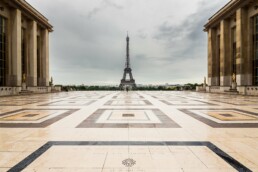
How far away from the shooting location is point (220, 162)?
4.07 meters

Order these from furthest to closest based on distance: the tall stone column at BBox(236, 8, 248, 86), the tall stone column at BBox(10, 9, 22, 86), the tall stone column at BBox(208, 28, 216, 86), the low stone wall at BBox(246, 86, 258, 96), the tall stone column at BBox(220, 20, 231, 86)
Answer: the tall stone column at BBox(208, 28, 216, 86)
the tall stone column at BBox(220, 20, 231, 86)
the tall stone column at BBox(236, 8, 248, 86)
the tall stone column at BBox(10, 9, 22, 86)
the low stone wall at BBox(246, 86, 258, 96)

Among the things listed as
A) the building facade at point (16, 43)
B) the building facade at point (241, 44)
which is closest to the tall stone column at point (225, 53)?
the building facade at point (241, 44)

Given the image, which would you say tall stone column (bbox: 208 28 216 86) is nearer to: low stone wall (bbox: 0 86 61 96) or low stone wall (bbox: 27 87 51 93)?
low stone wall (bbox: 27 87 51 93)

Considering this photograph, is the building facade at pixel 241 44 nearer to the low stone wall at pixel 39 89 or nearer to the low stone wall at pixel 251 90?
the low stone wall at pixel 251 90

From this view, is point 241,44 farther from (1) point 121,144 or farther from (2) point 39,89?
(2) point 39,89

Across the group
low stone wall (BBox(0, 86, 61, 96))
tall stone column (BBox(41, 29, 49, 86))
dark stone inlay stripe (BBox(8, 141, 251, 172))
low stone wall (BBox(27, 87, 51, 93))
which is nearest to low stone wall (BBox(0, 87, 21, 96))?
low stone wall (BBox(0, 86, 61, 96))

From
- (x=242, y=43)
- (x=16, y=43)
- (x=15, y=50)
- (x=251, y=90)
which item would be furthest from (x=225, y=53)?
(x=15, y=50)

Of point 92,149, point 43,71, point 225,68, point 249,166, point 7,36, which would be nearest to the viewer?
point 249,166

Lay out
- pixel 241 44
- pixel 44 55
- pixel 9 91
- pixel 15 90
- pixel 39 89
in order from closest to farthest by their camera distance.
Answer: pixel 9 91 → pixel 15 90 → pixel 241 44 → pixel 39 89 → pixel 44 55

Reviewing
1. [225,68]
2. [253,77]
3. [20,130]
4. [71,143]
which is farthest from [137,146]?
[225,68]

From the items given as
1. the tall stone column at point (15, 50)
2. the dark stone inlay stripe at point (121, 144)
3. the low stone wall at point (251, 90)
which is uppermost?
the tall stone column at point (15, 50)

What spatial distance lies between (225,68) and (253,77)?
826cm

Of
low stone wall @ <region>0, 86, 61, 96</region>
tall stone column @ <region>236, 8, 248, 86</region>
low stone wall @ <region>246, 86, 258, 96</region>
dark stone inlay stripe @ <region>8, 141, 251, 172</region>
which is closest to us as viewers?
dark stone inlay stripe @ <region>8, 141, 251, 172</region>

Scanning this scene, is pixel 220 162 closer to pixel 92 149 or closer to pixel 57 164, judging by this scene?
pixel 92 149
